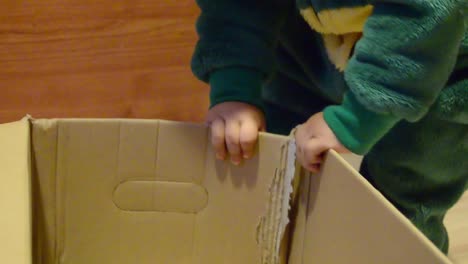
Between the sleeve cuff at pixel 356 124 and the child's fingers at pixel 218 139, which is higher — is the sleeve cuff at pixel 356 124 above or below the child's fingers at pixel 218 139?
above

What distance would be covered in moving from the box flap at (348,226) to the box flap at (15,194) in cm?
23

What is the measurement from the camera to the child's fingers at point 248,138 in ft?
1.99

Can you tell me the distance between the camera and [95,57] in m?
1.00

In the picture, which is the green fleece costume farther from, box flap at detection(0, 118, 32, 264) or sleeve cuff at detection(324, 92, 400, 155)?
box flap at detection(0, 118, 32, 264)

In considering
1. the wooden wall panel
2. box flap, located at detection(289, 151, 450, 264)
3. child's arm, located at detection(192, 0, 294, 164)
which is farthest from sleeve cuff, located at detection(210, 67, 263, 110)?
the wooden wall panel

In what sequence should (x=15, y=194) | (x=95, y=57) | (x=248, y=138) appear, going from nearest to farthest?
(x=15, y=194) → (x=248, y=138) → (x=95, y=57)

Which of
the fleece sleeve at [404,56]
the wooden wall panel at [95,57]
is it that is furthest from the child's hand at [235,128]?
the wooden wall panel at [95,57]

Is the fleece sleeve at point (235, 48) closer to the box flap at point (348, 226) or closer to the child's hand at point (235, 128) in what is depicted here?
the child's hand at point (235, 128)

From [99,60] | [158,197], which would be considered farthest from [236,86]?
[99,60]

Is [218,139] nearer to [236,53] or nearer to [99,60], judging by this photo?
[236,53]

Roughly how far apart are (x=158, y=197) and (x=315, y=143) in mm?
173

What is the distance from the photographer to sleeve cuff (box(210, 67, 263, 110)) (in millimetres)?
667

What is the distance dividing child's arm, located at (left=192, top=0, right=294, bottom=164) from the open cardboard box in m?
0.05

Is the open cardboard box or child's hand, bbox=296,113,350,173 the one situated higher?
child's hand, bbox=296,113,350,173
